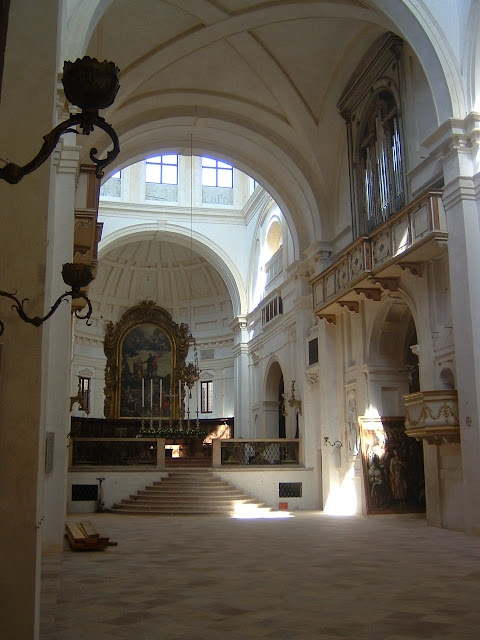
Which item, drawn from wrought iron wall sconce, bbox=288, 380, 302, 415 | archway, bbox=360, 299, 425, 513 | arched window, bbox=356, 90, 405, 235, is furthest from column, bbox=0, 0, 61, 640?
wrought iron wall sconce, bbox=288, 380, 302, 415

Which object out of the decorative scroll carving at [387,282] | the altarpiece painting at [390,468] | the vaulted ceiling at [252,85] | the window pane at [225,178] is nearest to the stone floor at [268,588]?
the altarpiece painting at [390,468]

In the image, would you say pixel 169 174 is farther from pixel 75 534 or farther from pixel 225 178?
pixel 75 534

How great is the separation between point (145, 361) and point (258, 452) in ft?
39.9

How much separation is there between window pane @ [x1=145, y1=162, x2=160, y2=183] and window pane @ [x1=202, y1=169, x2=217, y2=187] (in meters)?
2.00

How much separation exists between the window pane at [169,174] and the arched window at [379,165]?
1361 centimetres

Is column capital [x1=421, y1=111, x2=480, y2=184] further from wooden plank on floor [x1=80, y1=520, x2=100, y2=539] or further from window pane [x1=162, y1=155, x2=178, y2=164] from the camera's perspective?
window pane [x1=162, y1=155, x2=178, y2=164]

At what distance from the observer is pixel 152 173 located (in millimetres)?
29391

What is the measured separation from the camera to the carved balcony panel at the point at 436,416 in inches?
465

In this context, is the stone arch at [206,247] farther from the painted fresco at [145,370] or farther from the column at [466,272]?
the column at [466,272]

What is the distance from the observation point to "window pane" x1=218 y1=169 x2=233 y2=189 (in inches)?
1184

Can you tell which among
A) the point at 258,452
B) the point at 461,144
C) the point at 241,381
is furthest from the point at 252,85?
the point at 241,381

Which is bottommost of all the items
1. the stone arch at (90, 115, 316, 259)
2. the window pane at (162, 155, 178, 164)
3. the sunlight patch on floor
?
the sunlight patch on floor

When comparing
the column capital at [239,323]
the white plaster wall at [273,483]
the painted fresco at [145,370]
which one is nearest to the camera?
the white plaster wall at [273,483]

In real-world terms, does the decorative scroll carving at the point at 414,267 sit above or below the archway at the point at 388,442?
above
